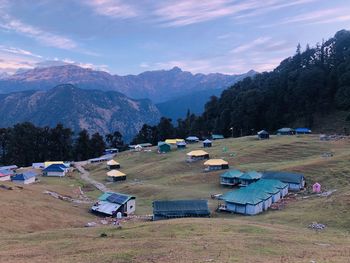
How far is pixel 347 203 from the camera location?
163 feet

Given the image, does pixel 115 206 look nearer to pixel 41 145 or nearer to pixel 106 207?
pixel 106 207

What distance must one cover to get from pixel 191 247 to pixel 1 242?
1754 cm

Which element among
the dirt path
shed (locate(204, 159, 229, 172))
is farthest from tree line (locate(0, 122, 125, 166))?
shed (locate(204, 159, 229, 172))

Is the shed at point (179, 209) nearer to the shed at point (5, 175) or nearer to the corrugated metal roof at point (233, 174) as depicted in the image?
the corrugated metal roof at point (233, 174)

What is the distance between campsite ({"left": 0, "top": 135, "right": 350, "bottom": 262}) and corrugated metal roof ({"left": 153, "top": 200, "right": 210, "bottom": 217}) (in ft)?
8.20

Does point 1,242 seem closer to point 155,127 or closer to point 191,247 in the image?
point 191,247

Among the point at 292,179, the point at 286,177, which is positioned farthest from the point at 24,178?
the point at 292,179

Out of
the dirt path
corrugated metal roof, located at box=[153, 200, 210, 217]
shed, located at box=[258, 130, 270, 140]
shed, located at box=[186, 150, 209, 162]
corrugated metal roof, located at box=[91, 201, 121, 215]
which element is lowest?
the dirt path

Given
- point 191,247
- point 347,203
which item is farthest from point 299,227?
point 191,247

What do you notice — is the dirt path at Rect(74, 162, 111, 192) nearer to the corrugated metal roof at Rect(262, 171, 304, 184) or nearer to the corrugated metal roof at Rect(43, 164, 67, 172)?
the corrugated metal roof at Rect(43, 164, 67, 172)

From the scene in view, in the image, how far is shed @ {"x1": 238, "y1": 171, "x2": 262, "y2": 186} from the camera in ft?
238

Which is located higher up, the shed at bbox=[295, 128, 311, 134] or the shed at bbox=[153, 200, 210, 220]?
the shed at bbox=[295, 128, 311, 134]

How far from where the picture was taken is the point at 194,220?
44.1 metres

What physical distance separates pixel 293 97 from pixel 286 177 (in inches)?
3186
